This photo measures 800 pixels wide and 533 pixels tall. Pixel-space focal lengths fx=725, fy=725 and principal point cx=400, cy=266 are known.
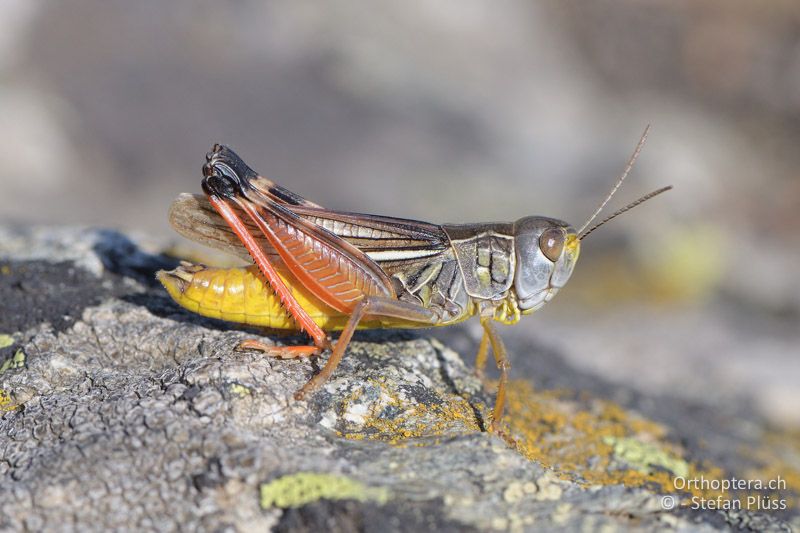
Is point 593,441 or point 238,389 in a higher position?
point 593,441

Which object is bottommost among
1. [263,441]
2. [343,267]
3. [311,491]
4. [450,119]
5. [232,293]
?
[311,491]

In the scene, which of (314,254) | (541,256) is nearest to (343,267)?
(314,254)

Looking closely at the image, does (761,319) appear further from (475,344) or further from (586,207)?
(475,344)

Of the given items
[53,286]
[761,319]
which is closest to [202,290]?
[53,286]

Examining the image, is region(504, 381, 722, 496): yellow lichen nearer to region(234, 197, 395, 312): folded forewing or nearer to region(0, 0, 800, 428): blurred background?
region(234, 197, 395, 312): folded forewing

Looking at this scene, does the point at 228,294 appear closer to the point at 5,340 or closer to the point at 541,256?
the point at 5,340

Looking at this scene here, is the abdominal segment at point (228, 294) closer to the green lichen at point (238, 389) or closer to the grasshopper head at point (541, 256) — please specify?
the green lichen at point (238, 389)

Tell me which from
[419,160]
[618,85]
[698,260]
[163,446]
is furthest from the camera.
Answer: [618,85]
